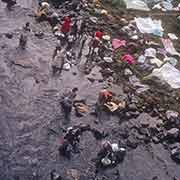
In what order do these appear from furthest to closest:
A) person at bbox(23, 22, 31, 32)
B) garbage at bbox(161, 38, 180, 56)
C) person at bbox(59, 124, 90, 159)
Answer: garbage at bbox(161, 38, 180, 56) → person at bbox(23, 22, 31, 32) → person at bbox(59, 124, 90, 159)

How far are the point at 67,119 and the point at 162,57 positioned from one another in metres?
4.38

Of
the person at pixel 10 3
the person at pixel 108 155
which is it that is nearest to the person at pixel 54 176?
the person at pixel 108 155

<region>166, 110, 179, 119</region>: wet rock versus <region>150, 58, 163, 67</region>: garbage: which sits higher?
<region>150, 58, 163, 67</region>: garbage

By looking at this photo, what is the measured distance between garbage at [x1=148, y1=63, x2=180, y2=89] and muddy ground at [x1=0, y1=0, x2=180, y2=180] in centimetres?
130

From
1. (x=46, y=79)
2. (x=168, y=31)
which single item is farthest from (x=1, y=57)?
(x=168, y=31)

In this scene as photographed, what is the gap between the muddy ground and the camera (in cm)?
983

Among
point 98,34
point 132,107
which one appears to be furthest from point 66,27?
point 132,107

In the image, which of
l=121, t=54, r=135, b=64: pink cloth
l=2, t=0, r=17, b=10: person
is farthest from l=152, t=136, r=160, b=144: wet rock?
l=2, t=0, r=17, b=10: person

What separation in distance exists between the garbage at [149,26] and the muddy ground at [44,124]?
2775 millimetres

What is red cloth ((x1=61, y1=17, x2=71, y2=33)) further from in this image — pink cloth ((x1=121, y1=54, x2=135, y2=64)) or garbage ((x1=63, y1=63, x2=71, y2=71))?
pink cloth ((x1=121, y1=54, x2=135, y2=64))

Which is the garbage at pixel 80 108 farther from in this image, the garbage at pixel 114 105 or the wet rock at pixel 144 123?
the wet rock at pixel 144 123

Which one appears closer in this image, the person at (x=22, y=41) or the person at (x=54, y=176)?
the person at (x=54, y=176)

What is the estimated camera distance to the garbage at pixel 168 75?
12.9m

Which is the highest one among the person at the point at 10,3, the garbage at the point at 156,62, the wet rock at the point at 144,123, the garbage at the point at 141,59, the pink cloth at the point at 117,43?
the person at the point at 10,3
